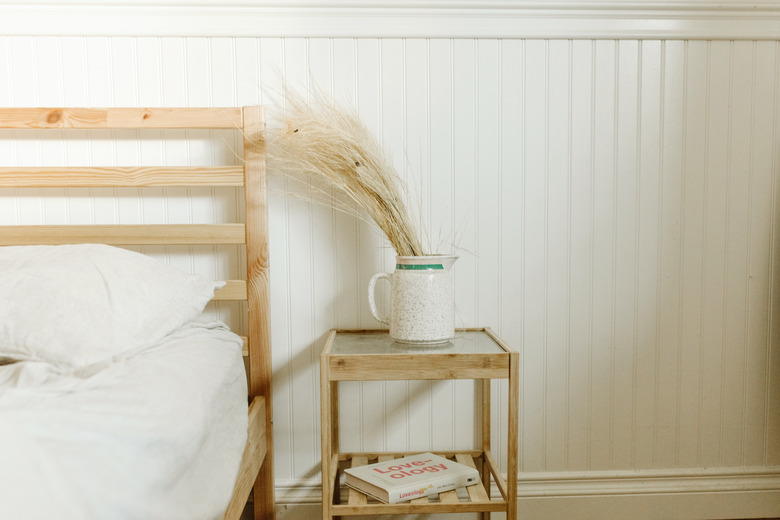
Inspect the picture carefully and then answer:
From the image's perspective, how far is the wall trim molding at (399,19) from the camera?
1.47 metres

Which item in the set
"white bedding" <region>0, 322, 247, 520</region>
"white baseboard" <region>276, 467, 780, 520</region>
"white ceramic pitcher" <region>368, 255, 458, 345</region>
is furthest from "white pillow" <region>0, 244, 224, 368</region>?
"white baseboard" <region>276, 467, 780, 520</region>

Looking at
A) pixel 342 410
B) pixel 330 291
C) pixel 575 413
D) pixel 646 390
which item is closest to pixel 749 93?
pixel 646 390

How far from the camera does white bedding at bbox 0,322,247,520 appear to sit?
0.64m

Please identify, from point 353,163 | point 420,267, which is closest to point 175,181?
point 353,163

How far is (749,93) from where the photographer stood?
1.57m

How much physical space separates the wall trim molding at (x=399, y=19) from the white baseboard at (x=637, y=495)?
116 centimetres

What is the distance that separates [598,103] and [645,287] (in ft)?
1.65

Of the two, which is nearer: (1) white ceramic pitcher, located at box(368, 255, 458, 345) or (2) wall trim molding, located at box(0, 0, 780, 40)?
(1) white ceramic pitcher, located at box(368, 255, 458, 345)

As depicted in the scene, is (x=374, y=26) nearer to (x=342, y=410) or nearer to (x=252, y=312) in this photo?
(x=252, y=312)

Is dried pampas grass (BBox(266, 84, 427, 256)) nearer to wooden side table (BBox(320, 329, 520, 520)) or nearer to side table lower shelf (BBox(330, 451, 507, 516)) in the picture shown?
wooden side table (BBox(320, 329, 520, 520))

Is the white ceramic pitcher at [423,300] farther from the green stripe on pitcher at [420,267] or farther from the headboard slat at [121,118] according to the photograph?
the headboard slat at [121,118]

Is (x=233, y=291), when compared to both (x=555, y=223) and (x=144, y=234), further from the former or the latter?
(x=555, y=223)

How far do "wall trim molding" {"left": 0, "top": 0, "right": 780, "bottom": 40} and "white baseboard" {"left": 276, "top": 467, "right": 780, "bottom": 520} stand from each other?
1164mm

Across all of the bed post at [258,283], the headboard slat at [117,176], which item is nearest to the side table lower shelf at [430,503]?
the bed post at [258,283]
